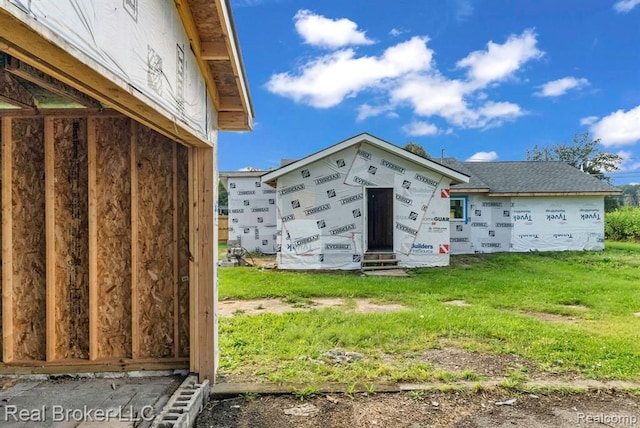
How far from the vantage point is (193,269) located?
3322 millimetres

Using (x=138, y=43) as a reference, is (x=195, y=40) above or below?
above

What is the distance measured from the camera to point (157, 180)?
3477 mm

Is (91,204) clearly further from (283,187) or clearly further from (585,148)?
(585,148)

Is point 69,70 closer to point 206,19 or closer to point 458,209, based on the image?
point 206,19

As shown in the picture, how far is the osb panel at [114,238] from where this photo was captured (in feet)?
11.2

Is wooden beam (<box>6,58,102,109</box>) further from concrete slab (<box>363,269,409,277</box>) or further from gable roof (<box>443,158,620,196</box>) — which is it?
gable roof (<box>443,158,620,196</box>)

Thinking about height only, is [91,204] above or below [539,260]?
above

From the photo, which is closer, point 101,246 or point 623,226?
point 101,246

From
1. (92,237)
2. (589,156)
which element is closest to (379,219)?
(92,237)

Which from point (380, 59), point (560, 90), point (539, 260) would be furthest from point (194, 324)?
point (560, 90)

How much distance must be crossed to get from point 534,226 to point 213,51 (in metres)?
14.3

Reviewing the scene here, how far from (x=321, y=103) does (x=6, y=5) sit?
89.8 feet

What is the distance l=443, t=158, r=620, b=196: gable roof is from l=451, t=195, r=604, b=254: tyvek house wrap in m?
0.35

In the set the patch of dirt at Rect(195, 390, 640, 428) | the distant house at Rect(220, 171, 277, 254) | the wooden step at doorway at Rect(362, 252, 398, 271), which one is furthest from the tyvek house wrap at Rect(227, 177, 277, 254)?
the patch of dirt at Rect(195, 390, 640, 428)
